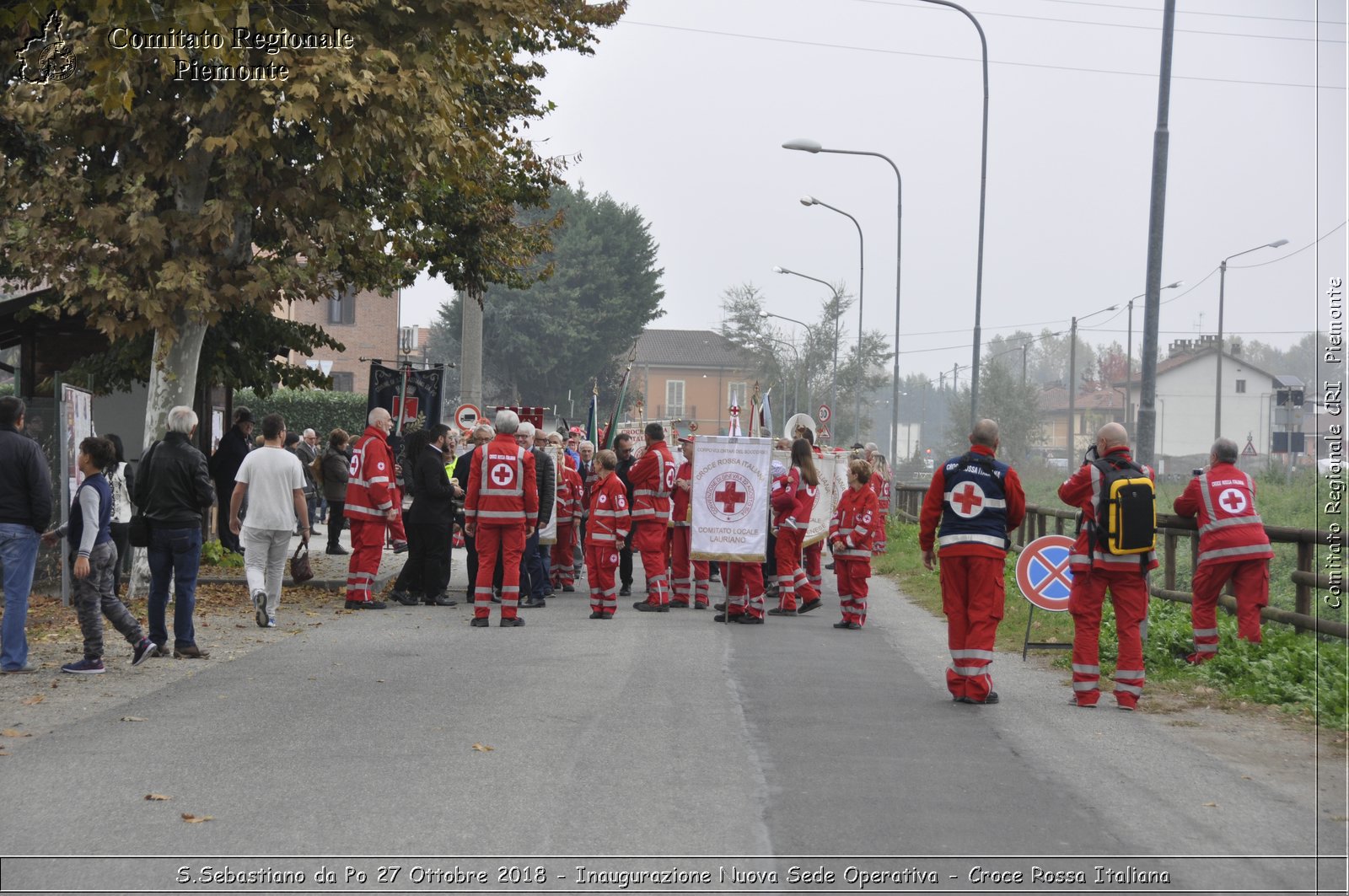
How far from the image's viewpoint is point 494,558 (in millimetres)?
14156

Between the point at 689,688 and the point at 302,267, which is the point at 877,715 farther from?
the point at 302,267

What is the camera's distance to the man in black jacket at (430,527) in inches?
624

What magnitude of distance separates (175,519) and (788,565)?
754cm

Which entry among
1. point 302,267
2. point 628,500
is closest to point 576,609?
point 628,500

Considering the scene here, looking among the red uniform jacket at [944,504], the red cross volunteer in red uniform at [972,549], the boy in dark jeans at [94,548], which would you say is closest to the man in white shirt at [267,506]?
the boy in dark jeans at [94,548]

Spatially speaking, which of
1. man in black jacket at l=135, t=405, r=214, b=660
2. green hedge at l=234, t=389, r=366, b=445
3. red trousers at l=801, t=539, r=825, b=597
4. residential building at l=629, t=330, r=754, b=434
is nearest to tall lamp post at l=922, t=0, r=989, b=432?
red trousers at l=801, t=539, r=825, b=597

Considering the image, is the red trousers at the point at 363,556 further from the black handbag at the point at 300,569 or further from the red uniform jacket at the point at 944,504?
the red uniform jacket at the point at 944,504

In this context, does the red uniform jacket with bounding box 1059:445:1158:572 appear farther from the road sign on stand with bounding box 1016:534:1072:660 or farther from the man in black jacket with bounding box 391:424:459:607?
the man in black jacket with bounding box 391:424:459:607

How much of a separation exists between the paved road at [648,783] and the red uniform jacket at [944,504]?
1.07 meters

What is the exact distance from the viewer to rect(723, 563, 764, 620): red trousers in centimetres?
1516

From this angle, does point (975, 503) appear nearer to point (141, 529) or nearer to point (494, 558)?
point (494, 558)

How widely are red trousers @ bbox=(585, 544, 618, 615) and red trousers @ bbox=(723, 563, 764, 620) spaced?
1246 mm

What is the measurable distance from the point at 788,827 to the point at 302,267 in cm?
1154

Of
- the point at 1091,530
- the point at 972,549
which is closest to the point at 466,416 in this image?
the point at 972,549
